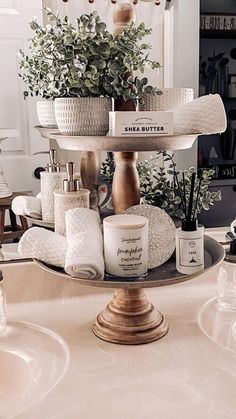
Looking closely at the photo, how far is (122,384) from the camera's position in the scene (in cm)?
→ 78

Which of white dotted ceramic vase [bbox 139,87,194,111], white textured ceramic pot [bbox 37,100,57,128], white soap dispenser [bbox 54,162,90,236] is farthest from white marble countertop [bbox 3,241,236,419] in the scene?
white dotted ceramic vase [bbox 139,87,194,111]

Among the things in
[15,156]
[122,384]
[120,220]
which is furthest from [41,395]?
[15,156]

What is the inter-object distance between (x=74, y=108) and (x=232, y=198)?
1.83ft

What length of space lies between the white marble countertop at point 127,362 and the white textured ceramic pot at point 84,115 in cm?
42

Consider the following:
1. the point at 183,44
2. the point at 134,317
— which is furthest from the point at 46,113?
the point at 134,317

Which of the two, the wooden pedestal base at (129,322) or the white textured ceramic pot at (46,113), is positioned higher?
the white textured ceramic pot at (46,113)

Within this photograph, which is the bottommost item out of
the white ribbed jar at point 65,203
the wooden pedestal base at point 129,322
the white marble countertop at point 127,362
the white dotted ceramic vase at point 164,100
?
the white marble countertop at point 127,362

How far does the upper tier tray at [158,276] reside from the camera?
30.9 inches

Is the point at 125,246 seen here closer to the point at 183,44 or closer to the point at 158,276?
the point at 158,276

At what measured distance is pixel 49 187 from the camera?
1064 millimetres

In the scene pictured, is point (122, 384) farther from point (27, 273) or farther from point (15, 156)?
point (15, 156)

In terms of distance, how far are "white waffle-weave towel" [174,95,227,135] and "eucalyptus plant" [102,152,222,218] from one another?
8.1 inches

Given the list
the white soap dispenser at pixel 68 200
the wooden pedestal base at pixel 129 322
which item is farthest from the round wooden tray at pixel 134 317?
the white soap dispenser at pixel 68 200

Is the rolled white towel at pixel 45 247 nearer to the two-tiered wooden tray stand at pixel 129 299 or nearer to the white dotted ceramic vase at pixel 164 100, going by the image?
the two-tiered wooden tray stand at pixel 129 299
